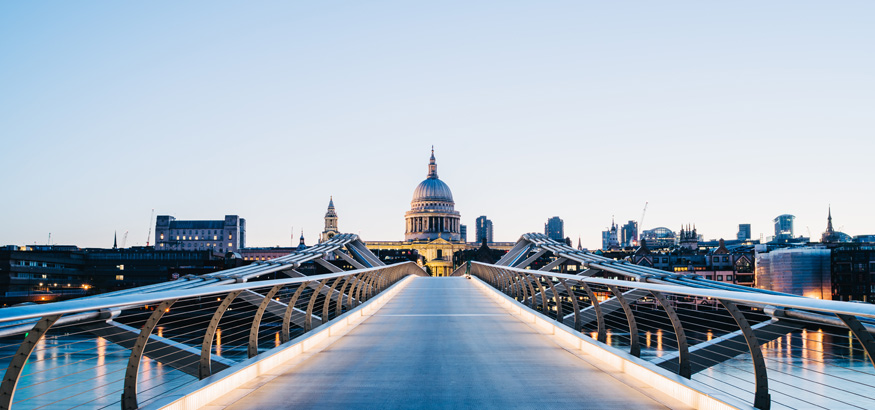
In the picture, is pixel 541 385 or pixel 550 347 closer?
pixel 541 385

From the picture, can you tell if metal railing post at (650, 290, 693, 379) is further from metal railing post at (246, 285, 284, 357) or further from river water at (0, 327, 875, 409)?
river water at (0, 327, 875, 409)

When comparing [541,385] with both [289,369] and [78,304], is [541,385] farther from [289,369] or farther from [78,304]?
[78,304]

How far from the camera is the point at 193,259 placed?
133m

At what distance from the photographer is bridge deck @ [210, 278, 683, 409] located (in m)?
5.99

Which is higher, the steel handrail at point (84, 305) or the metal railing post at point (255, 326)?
the steel handrail at point (84, 305)

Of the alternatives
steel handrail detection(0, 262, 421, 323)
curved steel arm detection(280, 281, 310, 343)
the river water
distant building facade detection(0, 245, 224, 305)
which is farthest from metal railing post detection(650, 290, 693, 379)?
distant building facade detection(0, 245, 224, 305)

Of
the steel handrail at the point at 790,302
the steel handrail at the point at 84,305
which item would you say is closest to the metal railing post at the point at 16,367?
the steel handrail at the point at 84,305

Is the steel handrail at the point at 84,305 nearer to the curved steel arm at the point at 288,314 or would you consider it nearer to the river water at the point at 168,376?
the curved steel arm at the point at 288,314

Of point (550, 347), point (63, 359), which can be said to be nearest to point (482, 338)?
point (550, 347)

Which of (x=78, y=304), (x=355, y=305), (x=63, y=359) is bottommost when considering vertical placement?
(x=63, y=359)

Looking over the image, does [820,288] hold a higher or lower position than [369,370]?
lower

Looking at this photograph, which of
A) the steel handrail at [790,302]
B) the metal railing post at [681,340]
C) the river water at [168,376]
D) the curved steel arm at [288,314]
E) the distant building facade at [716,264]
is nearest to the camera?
the steel handrail at [790,302]

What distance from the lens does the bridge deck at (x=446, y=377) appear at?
5.99 m

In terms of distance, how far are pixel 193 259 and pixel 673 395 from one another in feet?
447
